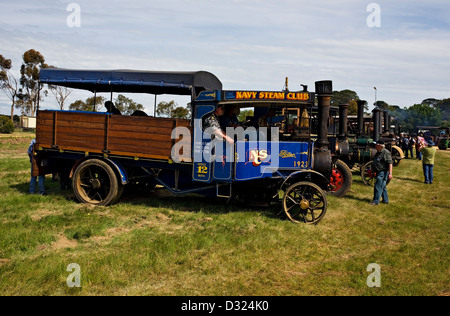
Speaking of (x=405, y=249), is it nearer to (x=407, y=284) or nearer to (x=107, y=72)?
(x=407, y=284)

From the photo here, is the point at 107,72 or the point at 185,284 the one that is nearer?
the point at 185,284

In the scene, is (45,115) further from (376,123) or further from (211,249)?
(376,123)

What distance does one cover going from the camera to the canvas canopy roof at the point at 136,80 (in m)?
7.38

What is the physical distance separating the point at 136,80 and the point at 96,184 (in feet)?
7.80

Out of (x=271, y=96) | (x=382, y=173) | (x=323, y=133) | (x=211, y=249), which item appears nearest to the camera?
(x=211, y=249)

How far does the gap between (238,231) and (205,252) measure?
112 centimetres

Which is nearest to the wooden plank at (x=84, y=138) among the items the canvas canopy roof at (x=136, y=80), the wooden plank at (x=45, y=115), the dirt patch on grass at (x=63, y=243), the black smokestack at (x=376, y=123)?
the wooden plank at (x=45, y=115)

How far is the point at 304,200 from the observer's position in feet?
23.1

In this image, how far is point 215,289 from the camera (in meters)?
4.30

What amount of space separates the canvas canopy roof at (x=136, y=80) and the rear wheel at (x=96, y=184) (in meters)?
1.75

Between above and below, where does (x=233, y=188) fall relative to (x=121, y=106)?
below

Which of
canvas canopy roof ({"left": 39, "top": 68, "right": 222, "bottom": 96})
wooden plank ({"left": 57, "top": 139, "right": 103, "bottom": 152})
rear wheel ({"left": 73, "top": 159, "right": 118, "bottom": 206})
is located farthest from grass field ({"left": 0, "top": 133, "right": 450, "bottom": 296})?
canvas canopy roof ({"left": 39, "top": 68, "right": 222, "bottom": 96})

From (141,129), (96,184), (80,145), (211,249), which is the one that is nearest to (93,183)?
(96,184)

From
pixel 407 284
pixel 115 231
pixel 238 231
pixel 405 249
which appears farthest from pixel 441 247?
pixel 115 231
